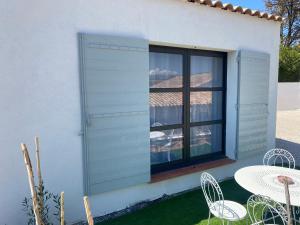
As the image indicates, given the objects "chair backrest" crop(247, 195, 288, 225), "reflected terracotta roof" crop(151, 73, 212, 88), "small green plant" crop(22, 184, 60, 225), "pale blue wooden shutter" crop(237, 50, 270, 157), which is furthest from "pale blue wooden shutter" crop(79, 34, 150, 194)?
"pale blue wooden shutter" crop(237, 50, 270, 157)

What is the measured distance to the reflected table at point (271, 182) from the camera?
3.06 m

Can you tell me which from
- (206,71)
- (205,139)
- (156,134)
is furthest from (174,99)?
(205,139)

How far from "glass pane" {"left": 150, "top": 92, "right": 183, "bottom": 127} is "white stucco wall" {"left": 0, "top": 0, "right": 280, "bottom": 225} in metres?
0.99

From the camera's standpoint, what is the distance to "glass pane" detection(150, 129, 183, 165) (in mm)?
5102

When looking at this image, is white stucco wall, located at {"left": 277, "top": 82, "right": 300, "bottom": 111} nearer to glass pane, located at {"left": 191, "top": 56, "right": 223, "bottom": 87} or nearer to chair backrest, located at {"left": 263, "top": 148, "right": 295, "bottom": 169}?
chair backrest, located at {"left": 263, "top": 148, "right": 295, "bottom": 169}

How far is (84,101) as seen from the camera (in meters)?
3.85

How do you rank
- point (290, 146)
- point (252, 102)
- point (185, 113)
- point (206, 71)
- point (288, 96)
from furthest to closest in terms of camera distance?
point (288, 96), point (290, 146), point (252, 102), point (206, 71), point (185, 113)

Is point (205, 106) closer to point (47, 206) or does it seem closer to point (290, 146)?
point (47, 206)

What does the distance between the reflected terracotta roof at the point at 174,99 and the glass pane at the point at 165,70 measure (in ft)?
0.54

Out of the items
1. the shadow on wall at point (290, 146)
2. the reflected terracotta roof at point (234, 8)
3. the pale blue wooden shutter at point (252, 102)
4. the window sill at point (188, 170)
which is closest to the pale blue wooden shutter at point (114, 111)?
the window sill at point (188, 170)

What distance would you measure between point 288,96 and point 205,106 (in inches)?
666

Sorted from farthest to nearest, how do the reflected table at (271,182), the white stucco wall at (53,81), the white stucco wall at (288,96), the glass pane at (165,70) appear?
the white stucco wall at (288,96), the glass pane at (165,70), the white stucco wall at (53,81), the reflected table at (271,182)

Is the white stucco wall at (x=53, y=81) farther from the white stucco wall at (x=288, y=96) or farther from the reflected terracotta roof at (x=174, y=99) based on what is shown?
the white stucco wall at (x=288, y=96)

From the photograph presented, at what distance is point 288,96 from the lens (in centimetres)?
2006
